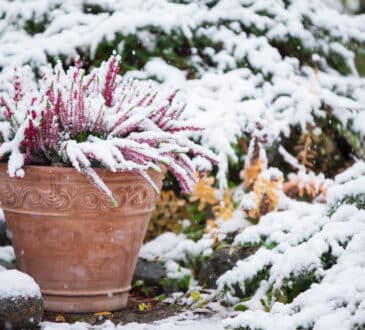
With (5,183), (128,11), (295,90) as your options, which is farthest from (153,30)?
(5,183)

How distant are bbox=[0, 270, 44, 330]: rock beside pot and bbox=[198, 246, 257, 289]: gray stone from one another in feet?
3.13

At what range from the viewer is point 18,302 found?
2.77m

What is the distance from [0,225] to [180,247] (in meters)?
0.98

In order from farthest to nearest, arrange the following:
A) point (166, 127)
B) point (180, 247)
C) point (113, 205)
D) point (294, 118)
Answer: point (294, 118)
point (180, 247)
point (166, 127)
point (113, 205)

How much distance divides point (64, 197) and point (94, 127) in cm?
32

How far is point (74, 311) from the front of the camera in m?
3.17

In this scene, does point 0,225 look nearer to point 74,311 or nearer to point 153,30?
point 74,311

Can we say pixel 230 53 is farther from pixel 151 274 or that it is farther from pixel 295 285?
pixel 295 285

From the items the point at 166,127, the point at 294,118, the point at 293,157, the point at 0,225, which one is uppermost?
the point at 166,127

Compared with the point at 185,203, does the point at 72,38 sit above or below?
above

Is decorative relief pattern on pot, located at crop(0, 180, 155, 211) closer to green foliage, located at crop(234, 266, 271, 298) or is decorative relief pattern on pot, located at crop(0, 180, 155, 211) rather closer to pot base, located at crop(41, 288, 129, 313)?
pot base, located at crop(41, 288, 129, 313)

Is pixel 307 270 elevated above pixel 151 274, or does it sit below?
above

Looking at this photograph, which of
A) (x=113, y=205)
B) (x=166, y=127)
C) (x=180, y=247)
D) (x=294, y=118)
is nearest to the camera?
(x=113, y=205)

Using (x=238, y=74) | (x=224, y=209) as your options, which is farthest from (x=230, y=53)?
(x=224, y=209)
